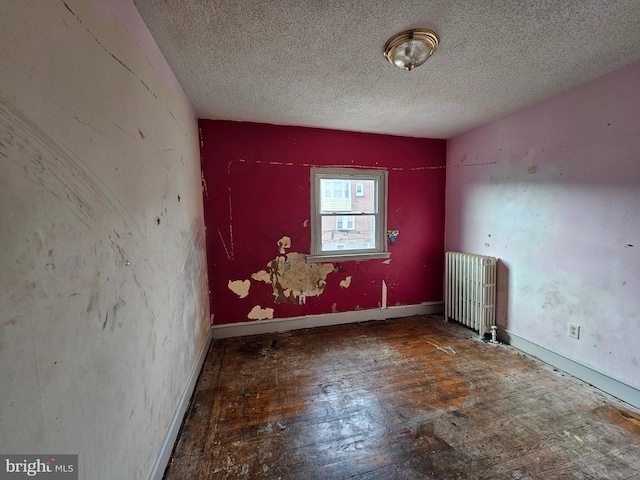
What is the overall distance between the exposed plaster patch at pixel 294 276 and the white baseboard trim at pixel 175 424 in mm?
978

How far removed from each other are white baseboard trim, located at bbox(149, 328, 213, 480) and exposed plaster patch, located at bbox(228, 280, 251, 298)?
69cm

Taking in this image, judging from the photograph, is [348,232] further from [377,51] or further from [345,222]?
[377,51]

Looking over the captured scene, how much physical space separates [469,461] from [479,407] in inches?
19.1

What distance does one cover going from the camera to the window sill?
10.1ft

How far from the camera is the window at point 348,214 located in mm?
3068

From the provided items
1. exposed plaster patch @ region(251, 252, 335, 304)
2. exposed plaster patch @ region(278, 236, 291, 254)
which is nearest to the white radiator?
exposed plaster patch @ region(251, 252, 335, 304)

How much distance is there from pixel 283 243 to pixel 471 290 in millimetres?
2171

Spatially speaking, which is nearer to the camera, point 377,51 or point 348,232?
point 377,51

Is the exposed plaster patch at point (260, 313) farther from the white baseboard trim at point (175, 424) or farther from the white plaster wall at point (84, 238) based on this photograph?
the white plaster wall at point (84, 238)

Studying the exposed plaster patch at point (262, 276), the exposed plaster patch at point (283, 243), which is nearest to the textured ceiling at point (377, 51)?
the exposed plaster patch at point (283, 243)

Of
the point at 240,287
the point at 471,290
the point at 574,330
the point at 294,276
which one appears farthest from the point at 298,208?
the point at 574,330

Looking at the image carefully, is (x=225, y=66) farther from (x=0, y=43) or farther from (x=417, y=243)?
(x=417, y=243)

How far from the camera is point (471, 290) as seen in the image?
9.46 feet

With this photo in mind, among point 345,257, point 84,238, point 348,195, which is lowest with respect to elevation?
point 345,257
